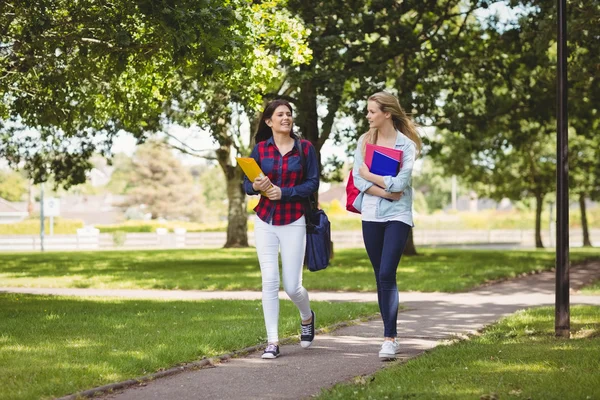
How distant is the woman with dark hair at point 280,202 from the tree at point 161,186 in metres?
82.3

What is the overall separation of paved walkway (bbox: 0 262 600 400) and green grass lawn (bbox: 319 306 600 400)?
0.37 metres

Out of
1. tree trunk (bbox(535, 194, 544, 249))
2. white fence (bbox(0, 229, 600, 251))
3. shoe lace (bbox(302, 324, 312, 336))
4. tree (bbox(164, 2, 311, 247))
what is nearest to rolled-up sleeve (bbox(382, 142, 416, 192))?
shoe lace (bbox(302, 324, 312, 336))

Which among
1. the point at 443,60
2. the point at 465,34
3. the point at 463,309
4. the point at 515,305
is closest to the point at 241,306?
the point at 463,309

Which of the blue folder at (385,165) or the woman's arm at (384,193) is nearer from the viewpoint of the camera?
the woman's arm at (384,193)

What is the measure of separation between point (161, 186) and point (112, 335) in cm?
8198

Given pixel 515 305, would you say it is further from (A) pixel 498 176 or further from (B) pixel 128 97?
(A) pixel 498 176

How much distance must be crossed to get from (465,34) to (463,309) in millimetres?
13683

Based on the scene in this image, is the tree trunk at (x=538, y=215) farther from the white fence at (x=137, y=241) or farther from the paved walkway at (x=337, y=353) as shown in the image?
the paved walkway at (x=337, y=353)

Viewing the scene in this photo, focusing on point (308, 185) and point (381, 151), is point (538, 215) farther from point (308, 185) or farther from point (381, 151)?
point (308, 185)

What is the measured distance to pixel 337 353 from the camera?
7961mm

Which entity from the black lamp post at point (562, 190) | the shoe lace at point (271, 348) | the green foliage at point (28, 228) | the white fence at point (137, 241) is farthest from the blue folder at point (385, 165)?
the green foliage at point (28, 228)

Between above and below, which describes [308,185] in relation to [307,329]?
above

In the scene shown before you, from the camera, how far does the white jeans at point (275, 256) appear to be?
24.8 feet

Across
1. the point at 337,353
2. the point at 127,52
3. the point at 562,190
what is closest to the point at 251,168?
the point at 337,353
